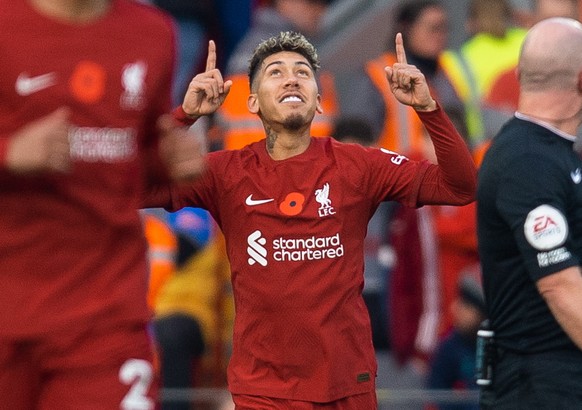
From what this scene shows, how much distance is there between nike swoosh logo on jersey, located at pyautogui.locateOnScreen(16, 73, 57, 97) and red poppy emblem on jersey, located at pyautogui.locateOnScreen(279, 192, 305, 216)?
171 cm

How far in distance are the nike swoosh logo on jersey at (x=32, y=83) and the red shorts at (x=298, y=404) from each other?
6.24 feet

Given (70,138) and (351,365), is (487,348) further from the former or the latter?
(70,138)

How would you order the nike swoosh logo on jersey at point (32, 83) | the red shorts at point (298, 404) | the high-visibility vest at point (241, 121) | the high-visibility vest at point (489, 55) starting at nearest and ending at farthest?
1. the nike swoosh logo on jersey at point (32, 83)
2. the red shorts at point (298, 404)
3. the high-visibility vest at point (241, 121)
4. the high-visibility vest at point (489, 55)

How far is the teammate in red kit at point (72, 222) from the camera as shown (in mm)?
4797

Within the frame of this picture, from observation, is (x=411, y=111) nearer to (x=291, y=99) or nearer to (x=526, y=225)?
(x=291, y=99)

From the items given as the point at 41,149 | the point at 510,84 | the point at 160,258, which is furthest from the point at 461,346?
the point at 41,149

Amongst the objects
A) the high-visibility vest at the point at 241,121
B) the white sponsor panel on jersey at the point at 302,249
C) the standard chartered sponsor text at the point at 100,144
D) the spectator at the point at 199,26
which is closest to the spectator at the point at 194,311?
the high-visibility vest at the point at 241,121

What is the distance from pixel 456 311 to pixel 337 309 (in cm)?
328

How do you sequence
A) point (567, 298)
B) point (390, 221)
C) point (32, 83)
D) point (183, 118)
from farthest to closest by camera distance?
point (390, 221) < point (183, 118) < point (567, 298) < point (32, 83)

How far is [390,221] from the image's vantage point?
995 cm

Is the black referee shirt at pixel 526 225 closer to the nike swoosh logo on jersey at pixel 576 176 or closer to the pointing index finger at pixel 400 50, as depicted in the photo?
the nike swoosh logo on jersey at pixel 576 176

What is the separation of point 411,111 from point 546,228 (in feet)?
15.3

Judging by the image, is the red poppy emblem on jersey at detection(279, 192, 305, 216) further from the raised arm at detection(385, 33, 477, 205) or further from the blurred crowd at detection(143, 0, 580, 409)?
the blurred crowd at detection(143, 0, 580, 409)

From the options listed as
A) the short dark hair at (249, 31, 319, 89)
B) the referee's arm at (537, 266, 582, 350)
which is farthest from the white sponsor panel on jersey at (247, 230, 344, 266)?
the referee's arm at (537, 266, 582, 350)
